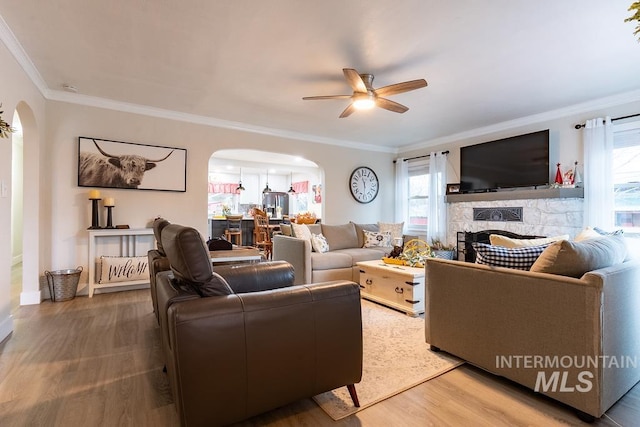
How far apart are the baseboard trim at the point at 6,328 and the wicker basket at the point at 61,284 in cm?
100

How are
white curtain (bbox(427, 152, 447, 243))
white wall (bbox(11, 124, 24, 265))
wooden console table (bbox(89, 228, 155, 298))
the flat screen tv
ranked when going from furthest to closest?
white wall (bbox(11, 124, 24, 265))
white curtain (bbox(427, 152, 447, 243))
the flat screen tv
wooden console table (bbox(89, 228, 155, 298))

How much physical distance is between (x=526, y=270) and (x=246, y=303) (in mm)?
1616

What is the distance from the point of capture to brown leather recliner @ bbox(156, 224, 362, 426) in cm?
126

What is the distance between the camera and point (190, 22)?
232 cm

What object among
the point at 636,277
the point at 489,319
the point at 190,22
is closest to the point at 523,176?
the point at 636,277

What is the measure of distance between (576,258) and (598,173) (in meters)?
3.15

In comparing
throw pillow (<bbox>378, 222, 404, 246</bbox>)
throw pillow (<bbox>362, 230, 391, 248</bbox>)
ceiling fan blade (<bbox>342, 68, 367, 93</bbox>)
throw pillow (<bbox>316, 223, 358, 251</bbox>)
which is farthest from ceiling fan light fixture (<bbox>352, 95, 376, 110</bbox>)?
throw pillow (<bbox>378, 222, 404, 246</bbox>)

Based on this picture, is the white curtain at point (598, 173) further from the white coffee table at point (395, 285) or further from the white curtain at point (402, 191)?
the white curtain at point (402, 191)

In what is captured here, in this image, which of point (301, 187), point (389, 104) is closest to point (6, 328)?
point (389, 104)

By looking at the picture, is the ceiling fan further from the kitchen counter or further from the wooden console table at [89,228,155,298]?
the kitchen counter

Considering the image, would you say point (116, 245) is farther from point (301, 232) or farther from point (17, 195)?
point (17, 195)

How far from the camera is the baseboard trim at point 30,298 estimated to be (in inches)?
136

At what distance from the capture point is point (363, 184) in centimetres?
638

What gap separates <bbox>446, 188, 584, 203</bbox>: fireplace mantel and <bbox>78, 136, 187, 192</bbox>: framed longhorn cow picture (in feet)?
14.3
